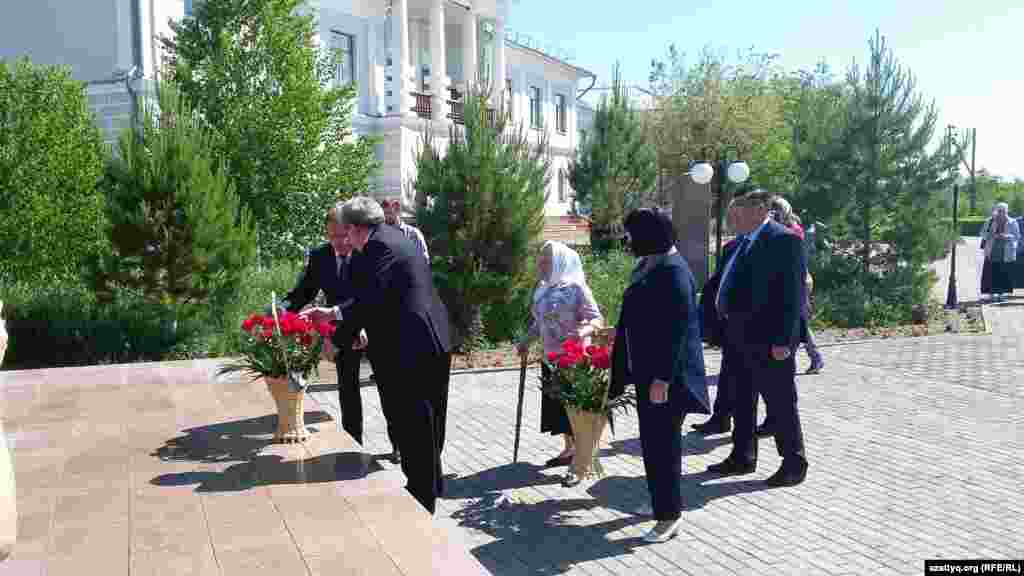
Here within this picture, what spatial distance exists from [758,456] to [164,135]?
26.5ft

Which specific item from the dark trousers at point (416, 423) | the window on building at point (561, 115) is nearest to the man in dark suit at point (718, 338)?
the dark trousers at point (416, 423)

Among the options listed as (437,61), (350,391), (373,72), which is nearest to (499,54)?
(437,61)

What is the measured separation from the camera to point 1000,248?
55.8 feet

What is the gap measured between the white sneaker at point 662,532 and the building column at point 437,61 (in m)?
23.3

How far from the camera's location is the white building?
675 inches

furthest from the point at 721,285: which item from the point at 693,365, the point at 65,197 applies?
the point at 65,197

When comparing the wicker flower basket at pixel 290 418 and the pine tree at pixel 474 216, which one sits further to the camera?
the pine tree at pixel 474 216

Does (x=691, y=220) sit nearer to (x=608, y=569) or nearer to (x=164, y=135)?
(x=164, y=135)

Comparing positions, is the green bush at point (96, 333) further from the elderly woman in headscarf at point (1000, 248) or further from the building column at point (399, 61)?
the building column at point (399, 61)

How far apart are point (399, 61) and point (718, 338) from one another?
790 inches

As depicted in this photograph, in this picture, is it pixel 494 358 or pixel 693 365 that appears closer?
pixel 693 365

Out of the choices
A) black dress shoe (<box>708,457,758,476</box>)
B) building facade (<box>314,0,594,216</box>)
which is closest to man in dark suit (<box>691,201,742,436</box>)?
black dress shoe (<box>708,457,758,476</box>)

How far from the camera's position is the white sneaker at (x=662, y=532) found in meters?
4.81

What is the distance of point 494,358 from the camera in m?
11.2
